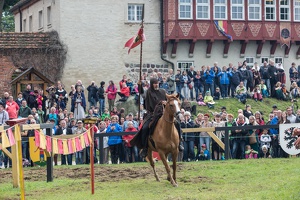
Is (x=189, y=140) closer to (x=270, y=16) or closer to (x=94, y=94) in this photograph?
(x=94, y=94)

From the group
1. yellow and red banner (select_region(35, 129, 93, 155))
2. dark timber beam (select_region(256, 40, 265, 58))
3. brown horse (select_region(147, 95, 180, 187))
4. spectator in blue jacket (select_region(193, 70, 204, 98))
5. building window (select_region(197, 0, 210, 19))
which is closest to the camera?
yellow and red banner (select_region(35, 129, 93, 155))

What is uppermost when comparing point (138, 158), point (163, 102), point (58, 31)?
point (58, 31)

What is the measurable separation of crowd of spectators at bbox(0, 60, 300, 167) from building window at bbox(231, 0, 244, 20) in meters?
5.98

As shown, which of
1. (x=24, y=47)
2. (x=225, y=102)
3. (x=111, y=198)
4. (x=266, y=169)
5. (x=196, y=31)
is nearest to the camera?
(x=111, y=198)

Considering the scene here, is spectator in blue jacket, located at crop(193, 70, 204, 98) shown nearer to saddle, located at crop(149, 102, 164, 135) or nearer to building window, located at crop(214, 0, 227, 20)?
building window, located at crop(214, 0, 227, 20)

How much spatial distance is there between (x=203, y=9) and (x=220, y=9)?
1083 millimetres

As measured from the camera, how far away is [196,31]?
169ft

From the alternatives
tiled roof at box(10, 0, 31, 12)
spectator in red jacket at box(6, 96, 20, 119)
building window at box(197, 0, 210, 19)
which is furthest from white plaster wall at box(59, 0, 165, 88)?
spectator in red jacket at box(6, 96, 20, 119)

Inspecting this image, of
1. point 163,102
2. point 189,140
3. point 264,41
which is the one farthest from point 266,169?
point 264,41

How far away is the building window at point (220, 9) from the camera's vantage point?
171 feet

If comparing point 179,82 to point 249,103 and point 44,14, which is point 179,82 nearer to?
point 249,103

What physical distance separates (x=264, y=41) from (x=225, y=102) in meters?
10.5

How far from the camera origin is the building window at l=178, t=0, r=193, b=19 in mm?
51250

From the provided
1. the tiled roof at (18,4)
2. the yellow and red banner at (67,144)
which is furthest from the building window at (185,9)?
the yellow and red banner at (67,144)
